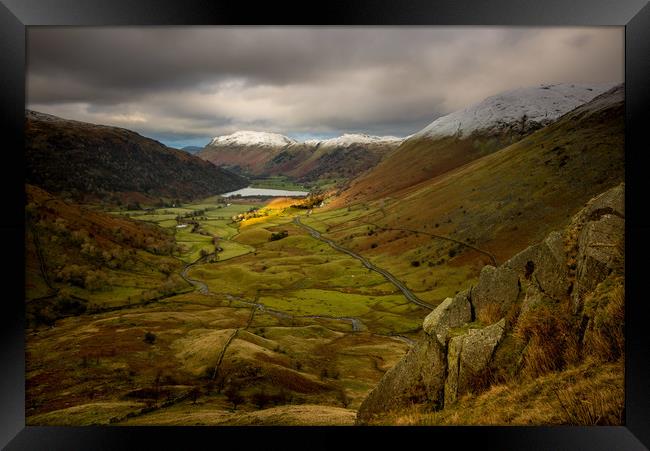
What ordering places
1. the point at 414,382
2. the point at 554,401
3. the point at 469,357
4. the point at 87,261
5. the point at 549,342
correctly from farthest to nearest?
the point at 87,261 < the point at 414,382 < the point at 469,357 < the point at 549,342 < the point at 554,401

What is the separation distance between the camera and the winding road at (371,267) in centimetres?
3656

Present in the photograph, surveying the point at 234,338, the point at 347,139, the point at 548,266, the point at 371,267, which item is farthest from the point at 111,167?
the point at 548,266

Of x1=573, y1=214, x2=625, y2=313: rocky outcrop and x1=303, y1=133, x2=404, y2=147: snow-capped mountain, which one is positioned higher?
x1=303, y1=133, x2=404, y2=147: snow-capped mountain

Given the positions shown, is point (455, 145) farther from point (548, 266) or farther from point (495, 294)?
point (495, 294)

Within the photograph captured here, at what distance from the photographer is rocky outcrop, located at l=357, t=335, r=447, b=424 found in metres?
10.5

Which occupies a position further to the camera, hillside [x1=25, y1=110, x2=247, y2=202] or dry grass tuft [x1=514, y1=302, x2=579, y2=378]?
hillside [x1=25, y1=110, x2=247, y2=202]

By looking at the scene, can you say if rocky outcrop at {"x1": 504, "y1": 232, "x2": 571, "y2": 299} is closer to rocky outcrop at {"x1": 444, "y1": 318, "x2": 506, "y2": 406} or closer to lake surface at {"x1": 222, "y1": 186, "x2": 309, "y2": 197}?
rocky outcrop at {"x1": 444, "y1": 318, "x2": 506, "y2": 406}

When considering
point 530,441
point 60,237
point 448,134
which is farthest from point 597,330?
point 448,134

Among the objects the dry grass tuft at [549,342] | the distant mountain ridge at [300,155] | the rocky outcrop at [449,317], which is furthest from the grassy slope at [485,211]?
the rocky outcrop at [449,317]

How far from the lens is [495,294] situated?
11.1 meters

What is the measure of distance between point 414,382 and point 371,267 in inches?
1237

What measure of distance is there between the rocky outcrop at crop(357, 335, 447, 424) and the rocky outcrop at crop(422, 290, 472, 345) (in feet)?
0.99

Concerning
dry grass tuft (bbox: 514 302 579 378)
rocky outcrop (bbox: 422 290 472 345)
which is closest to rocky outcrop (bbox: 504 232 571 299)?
dry grass tuft (bbox: 514 302 579 378)

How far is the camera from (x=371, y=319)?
34.3m
